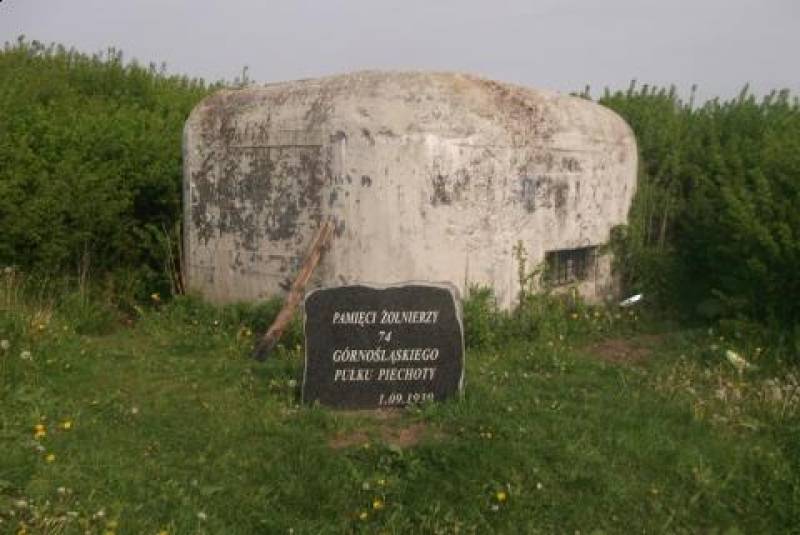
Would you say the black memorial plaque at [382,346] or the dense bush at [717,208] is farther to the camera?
the dense bush at [717,208]

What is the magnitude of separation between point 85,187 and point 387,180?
3.87 m

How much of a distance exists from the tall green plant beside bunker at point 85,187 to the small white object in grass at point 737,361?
229 inches

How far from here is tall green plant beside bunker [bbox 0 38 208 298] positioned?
8344 mm

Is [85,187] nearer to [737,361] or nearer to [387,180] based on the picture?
[387,180]

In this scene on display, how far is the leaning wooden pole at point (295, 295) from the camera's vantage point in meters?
6.41

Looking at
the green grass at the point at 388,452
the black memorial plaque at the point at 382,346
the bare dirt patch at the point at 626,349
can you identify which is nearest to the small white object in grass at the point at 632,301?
the bare dirt patch at the point at 626,349

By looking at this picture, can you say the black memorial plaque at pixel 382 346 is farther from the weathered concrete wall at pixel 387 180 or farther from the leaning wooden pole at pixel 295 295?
the weathered concrete wall at pixel 387 180

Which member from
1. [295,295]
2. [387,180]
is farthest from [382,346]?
[387,180]

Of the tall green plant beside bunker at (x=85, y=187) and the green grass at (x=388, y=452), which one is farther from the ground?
the tall green plant beside bunker at (x=85, y=187)

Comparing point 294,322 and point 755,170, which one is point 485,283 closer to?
point 294,322

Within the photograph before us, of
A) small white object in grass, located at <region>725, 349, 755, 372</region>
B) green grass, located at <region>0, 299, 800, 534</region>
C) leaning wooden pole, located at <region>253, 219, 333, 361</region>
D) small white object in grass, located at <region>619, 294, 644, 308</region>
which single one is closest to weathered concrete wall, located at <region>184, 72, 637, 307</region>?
leaning wooden pole, located at <region>253, 219, 333, 361</region>

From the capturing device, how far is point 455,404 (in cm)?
524

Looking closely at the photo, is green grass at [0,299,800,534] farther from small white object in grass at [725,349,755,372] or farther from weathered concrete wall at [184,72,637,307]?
weathered concrete wall at [184,72,637,307]

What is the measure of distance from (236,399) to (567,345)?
3207 millimetres
